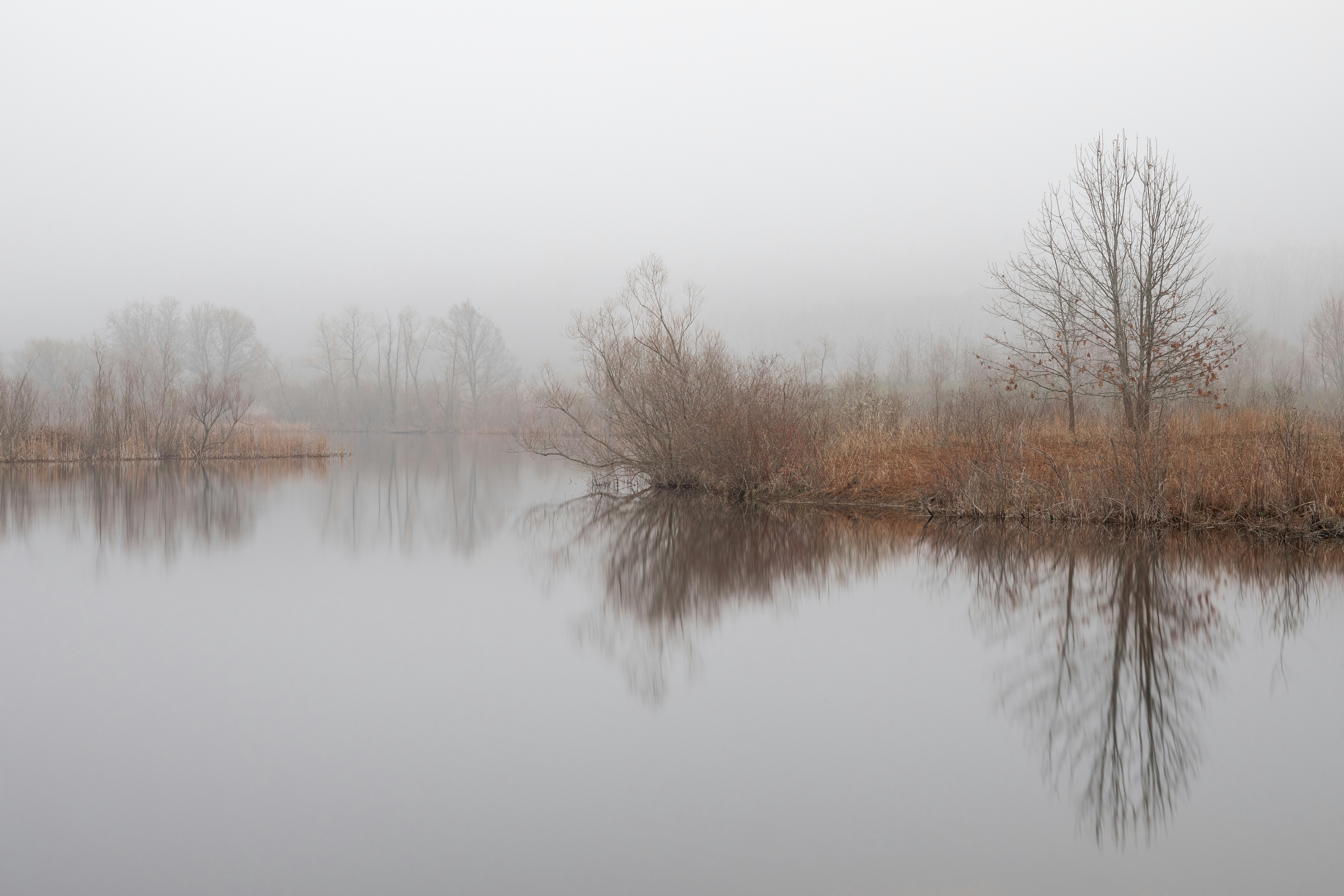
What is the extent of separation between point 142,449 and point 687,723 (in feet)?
96.9

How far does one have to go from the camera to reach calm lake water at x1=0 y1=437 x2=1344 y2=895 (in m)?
3.52

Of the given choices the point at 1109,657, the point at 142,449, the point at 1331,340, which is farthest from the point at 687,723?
the point at 1331,340

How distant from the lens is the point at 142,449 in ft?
94.6

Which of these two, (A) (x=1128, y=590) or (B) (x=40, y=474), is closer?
(A) (x=1128, y=590)

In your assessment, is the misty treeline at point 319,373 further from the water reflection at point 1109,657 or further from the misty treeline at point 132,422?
the water reflection at point 1109,657

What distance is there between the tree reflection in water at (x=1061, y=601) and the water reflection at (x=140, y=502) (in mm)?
5623

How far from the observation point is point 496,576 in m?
Result: 10.2

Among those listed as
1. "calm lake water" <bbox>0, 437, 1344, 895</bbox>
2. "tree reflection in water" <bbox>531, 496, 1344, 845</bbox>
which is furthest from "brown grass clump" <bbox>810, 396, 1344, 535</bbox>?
"calm lake water" <bbox>0, 437, 1344, 895</bbox>

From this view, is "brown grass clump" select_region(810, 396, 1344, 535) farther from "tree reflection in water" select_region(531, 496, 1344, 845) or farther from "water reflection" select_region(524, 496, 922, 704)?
"water reflection" select_region(524, 496, 922, 704)

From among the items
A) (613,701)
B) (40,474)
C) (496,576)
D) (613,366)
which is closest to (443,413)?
(40,474)

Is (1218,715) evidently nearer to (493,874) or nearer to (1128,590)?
(1128,590)

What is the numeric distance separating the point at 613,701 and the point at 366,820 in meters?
1.99

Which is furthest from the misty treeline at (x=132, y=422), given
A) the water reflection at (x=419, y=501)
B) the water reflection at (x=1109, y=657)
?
the water reflection at (x=1109, y=657)

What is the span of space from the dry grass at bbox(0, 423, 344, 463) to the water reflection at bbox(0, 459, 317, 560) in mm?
598
